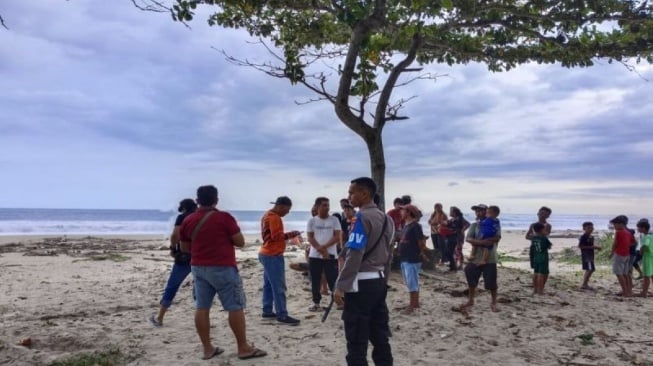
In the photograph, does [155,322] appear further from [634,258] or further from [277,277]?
[634,258]

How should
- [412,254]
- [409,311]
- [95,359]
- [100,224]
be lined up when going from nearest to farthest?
1. [95,359]
2. [409,311]
3. [412,254]
4. [100,224]

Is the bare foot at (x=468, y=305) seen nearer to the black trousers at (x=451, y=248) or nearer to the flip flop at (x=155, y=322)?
the black trousers at (x=451, y=248)

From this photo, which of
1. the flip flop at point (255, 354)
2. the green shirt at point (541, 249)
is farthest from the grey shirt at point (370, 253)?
the green shirt at point (541, 249)

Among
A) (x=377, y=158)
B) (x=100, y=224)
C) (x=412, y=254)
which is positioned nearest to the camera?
(x=412, y=254)

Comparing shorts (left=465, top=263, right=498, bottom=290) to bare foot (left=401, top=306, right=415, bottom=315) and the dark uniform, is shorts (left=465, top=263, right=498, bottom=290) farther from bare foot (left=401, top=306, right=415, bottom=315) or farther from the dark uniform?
the dark uniform

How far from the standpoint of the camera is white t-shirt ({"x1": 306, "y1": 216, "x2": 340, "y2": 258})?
785 cm

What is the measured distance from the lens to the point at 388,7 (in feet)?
28.3

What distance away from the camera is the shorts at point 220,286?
566cm

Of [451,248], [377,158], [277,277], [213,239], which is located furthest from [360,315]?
[451,248]

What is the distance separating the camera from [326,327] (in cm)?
711

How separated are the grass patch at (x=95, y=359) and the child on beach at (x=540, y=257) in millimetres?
7478

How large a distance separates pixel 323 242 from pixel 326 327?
1.27 metres

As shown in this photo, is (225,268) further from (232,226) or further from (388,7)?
(388,7)

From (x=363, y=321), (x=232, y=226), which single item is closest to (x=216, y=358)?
(x=232, y=226)
